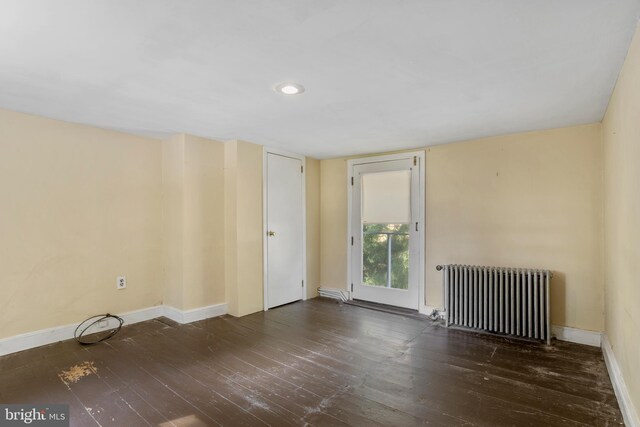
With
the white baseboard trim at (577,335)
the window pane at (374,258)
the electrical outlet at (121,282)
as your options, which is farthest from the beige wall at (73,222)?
the white baseboard trim at (577,335)

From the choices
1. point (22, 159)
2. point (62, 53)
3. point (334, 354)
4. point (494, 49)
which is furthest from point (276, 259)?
point (494, 49)

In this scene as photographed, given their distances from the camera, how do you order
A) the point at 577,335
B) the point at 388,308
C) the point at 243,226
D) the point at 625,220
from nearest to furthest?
the point at 625,220, the point at 577,335, the point at 243,226, the point at 388,308

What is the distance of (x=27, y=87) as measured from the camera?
2.33 metres

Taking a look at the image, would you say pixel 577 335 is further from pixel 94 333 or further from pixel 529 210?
pixel 94 333

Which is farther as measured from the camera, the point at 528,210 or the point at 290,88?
the point at 528,210

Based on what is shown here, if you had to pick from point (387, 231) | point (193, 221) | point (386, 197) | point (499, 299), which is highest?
point (386, 197)

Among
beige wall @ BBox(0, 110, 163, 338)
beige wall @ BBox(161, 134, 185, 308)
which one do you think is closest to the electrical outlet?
beige wall @ BBox(0, 110, 163, 338)

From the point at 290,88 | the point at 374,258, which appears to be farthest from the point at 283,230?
the point at 290,88

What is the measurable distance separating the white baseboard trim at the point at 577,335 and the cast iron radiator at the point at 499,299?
234 mm

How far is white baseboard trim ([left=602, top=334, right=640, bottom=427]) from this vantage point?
181 cm

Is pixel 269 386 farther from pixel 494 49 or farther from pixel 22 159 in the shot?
pixel 22 159

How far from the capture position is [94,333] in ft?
11.1

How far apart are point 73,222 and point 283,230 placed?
233 centimetres

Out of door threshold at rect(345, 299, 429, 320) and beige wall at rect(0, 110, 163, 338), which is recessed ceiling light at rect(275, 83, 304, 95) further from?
door threshold at rect(345, 299, 429, 320)
